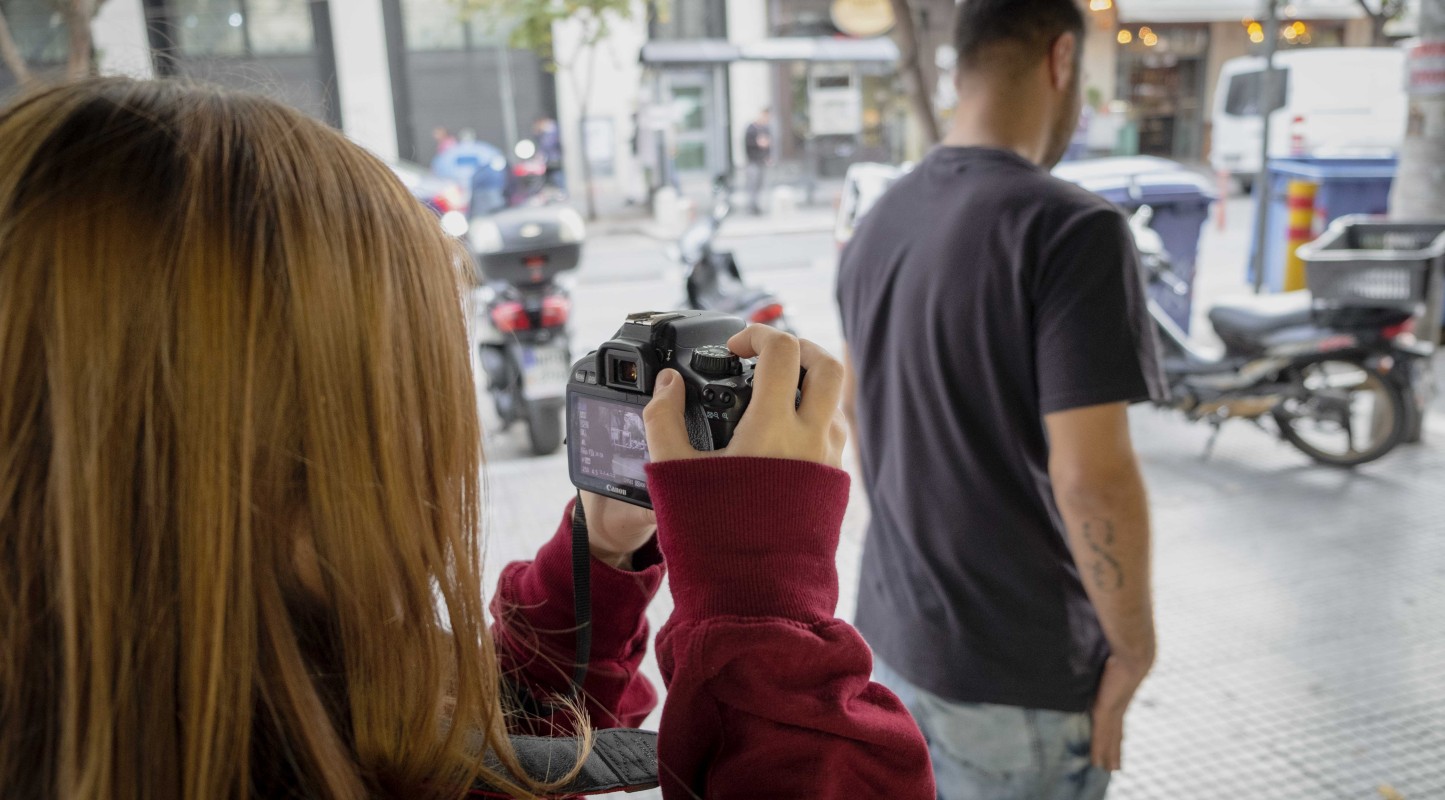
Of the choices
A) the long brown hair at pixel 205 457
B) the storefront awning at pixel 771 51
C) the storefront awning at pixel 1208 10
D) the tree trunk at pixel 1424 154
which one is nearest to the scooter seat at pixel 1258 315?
the tree trunk at pixel 1424 154

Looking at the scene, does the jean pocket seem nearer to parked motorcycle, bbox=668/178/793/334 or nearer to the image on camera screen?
the image on camera screen

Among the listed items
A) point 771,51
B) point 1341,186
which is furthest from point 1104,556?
point 771,51

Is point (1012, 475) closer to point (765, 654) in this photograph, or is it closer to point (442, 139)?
point (765, 654)

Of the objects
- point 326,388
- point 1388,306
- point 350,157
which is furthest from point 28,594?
point 1388,306

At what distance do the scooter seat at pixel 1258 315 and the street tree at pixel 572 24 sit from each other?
3744 mm

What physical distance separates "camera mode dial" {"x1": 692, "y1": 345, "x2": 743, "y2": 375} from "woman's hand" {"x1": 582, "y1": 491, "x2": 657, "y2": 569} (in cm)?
23

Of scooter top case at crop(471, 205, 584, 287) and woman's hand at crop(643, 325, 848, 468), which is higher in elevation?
woman's hand at crop(643, 325, 848, 468)

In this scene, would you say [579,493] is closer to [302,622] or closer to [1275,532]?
[302,622]

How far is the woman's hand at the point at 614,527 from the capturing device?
111 centimetres

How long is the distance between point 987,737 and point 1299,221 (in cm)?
766

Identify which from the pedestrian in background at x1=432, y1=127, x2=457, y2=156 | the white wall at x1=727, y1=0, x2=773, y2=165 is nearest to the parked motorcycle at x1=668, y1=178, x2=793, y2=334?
the pedestrian in background at x1=432, y1=127, x2=457, y2=156

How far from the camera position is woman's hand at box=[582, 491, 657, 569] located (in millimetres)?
1105

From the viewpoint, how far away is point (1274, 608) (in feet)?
12.1

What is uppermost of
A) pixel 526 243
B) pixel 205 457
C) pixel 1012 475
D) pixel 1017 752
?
pixel 205 457
